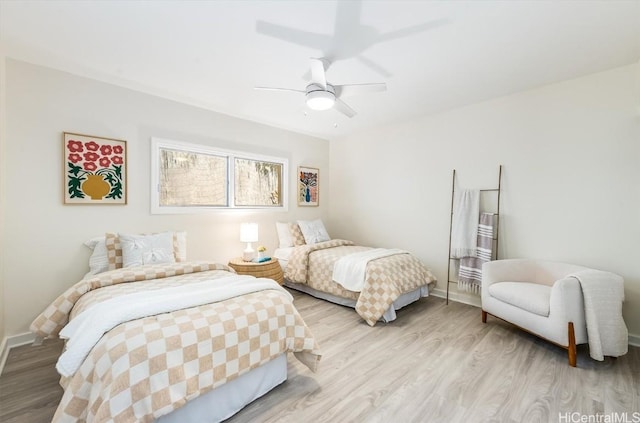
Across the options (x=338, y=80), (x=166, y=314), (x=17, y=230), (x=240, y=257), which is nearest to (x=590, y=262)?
(x=338, y=80)

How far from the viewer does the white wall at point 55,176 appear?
2441 millimetres

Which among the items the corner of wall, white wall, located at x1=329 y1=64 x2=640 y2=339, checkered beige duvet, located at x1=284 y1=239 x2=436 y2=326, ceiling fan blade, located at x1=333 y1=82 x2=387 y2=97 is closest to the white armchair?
white wall, located at x1=329 y1=64 x2=640 y2=339

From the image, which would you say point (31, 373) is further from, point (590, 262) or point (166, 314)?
point (590, 262)

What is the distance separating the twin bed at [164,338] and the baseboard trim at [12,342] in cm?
72

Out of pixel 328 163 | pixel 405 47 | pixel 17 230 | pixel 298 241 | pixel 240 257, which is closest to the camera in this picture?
pixel 405 47

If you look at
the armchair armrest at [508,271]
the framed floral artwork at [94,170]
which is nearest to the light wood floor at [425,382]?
the armchair armrest at [508,271]

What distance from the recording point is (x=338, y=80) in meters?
2.85

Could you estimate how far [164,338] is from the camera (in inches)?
56.7

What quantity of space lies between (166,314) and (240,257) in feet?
7.73

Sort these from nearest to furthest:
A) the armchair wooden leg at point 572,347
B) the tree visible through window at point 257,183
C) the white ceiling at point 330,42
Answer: the white ceiling at point 330,42 < the armchair wooden leg at point 572,347 < the tree visible through window at point 257,183

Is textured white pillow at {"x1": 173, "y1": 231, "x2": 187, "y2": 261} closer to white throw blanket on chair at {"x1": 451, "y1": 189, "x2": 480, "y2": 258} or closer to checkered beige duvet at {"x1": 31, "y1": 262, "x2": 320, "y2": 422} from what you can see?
checkered beige duvet at {"x1": 31, "y1": 262, "x2": 320, "y2": 422}

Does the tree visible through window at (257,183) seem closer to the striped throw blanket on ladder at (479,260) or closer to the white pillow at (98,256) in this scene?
the white pillow at (98,256)

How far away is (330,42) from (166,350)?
237 centimetres

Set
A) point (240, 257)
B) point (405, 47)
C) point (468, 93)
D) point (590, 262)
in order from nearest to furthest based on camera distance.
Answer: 1. point (405, 47)
2. point (590, 262)
3. point (468, 93)
4. point (240, 257)
